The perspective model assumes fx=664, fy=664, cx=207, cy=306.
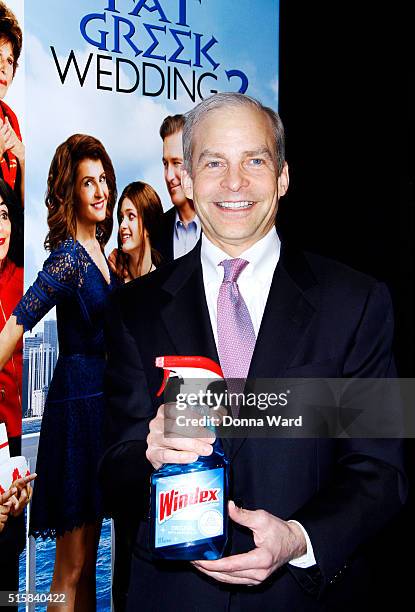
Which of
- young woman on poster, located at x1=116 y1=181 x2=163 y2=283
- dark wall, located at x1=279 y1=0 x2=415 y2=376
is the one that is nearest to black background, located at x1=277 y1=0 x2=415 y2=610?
dark wall, located at x1=279 y1=0 x2=415 y2=376

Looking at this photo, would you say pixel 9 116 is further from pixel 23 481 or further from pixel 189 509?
pixel 189 509

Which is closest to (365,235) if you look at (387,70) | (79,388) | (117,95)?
(387,70)

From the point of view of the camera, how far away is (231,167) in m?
1.41

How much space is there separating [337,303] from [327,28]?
54.8 inches

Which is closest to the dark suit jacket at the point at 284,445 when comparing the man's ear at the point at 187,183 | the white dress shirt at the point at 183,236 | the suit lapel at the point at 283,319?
the suit lapel at the point at 283,319

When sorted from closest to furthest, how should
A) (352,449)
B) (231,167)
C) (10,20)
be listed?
1. (352,449)
2. (231,167)
3. (10,20)

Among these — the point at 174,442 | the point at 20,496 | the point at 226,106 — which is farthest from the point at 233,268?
the point at 20,496

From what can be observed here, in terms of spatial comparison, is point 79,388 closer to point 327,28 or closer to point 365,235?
point 365,235

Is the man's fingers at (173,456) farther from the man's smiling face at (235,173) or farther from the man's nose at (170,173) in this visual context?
the man's nose at (170,173)

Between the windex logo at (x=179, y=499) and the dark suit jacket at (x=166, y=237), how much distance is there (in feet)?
3.66

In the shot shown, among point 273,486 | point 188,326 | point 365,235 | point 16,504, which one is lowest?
point 16,504

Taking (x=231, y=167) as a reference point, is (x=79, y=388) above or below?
below

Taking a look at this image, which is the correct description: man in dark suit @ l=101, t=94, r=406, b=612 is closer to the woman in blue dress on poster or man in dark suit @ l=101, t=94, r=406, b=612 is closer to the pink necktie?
the pink necktie

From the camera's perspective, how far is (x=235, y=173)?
4.60ft
